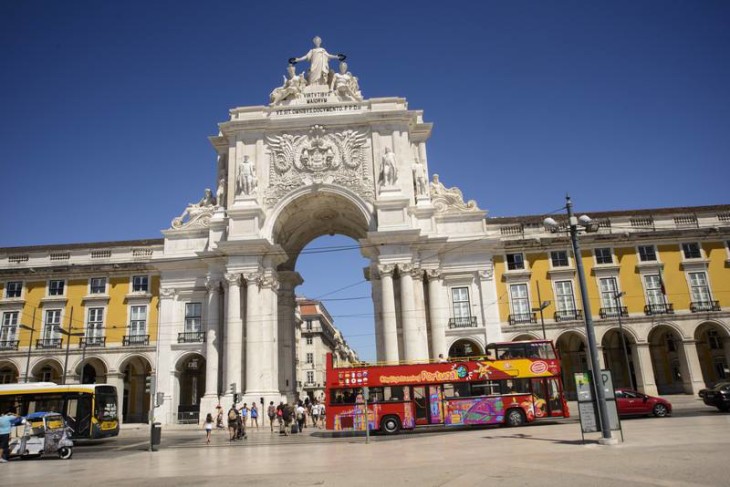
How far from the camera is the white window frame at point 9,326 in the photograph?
44594 mm

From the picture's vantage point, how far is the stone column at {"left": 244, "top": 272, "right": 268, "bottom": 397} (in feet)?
121

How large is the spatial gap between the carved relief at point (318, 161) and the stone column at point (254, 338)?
6.46m

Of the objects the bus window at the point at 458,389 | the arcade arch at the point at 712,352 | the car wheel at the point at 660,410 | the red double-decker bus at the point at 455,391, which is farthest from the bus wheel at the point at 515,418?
the arcade arch at the point at 712,352

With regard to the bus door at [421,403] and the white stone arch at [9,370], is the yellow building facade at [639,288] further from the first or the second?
the white stone arch at [9,370]

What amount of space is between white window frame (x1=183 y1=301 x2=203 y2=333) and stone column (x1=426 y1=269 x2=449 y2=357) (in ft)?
57.5

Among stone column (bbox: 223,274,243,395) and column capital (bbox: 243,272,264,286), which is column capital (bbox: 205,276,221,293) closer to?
stone column (bbox: 223,274,243,395)

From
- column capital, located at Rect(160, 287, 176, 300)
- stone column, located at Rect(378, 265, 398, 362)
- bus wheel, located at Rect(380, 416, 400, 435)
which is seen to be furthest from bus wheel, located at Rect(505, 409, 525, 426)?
column capital, located at Rect(160, 287, 176, 300)

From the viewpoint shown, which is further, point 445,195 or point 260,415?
point 445,195

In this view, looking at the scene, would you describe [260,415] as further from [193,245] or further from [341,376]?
[193,245]

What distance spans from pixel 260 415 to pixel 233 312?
7.26 metres

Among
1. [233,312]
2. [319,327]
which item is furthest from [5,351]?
[319,327]

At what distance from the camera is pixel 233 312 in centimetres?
3825

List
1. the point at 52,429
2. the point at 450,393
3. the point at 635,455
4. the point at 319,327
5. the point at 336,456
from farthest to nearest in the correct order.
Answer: the point at 319,327, the point at 450,393, the point at 52,429, the point at 336,456, the point at 635,455

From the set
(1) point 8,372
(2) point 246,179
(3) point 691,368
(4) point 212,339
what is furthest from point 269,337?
(3) point 691,368
